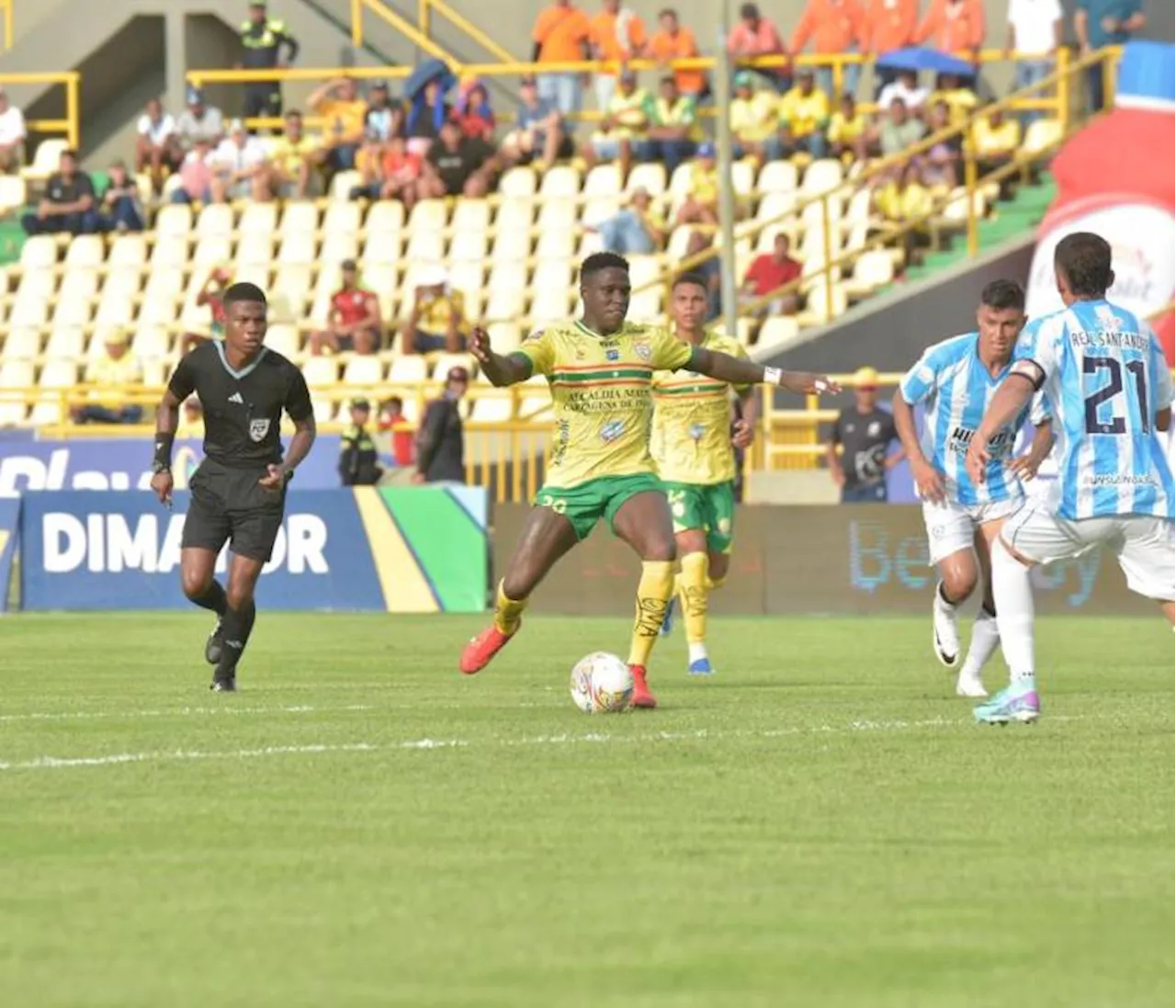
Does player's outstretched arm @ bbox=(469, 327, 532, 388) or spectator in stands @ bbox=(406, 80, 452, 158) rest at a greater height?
spectator in stands @ bbox=(406, 80, 452, 158)

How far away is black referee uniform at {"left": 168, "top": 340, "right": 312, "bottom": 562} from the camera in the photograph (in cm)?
1594

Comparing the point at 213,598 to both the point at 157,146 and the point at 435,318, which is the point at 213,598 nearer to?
the point at 435,318

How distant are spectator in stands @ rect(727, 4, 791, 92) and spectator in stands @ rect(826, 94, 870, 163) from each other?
43.6 inches

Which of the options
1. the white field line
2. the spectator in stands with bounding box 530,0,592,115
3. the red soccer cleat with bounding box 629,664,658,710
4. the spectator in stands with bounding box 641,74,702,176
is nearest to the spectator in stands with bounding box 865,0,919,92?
the spectator in stands with bounding box 641,74,702,176

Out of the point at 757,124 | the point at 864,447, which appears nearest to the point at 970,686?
the point at 864,447

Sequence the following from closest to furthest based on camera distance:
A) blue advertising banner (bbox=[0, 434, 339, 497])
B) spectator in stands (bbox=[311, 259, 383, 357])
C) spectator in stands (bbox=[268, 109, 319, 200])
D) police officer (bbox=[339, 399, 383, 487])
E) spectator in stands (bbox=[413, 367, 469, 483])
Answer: spectator in stands (bbox=[413, 367, 469, 483])
police officer (bbox=[339, 399, 383, 487])
blue advertising banner (bbox=[0, 434, 339, 497])
spectator in stands (bbox=[311, 259, 383, 357])
spectator in stands (bbox=[268, 109, 319, 200])

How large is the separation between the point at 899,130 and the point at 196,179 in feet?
31.1

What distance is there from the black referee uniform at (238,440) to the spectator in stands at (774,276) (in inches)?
653

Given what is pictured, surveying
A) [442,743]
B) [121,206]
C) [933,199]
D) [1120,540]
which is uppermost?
[121,206]

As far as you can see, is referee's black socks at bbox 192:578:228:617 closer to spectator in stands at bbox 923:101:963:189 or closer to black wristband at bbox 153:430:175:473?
black wristband at bbox 153:430:175:473

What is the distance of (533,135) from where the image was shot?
36.2 metres

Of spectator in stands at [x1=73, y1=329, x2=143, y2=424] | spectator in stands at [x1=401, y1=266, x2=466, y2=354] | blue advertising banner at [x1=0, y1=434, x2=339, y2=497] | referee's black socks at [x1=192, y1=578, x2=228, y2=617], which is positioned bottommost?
referee's black socks at [x1=192, y1=578, x2=228, y2=617]

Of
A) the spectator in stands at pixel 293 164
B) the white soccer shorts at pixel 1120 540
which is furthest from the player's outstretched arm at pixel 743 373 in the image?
the spectator in stands at pixel 293 164

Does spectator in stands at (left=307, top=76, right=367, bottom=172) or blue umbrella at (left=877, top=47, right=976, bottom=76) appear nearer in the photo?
blue umbrella at (left=877, top=47, right=976, bottom=76)
